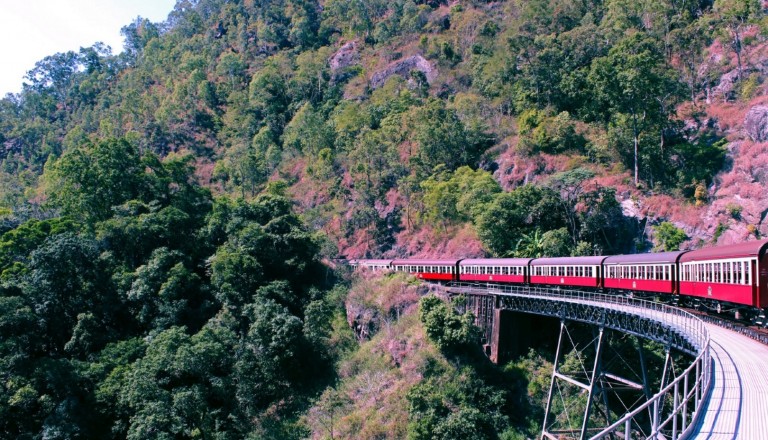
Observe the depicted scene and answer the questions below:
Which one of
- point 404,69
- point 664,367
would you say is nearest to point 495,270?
point 664,367

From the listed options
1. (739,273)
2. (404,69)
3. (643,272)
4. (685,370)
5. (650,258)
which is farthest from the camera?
(404,69)

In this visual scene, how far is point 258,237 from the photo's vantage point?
43312 millimetres

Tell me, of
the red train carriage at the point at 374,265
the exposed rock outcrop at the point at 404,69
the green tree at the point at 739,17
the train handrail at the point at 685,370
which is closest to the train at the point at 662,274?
the train handrail at the point at 685,370

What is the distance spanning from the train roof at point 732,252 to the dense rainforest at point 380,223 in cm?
1220

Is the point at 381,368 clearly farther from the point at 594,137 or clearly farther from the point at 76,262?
the point at 594,137

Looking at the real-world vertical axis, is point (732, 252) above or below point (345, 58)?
below

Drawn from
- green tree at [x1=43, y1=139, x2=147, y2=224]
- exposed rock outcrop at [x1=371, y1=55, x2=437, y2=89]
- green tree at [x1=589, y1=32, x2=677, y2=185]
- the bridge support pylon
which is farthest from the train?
exposed rock outcrop at [x1=371, y1=55, x2=437, y2=89]

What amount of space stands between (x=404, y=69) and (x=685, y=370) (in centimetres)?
7302

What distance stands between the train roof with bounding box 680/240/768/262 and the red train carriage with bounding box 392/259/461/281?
17581 mm

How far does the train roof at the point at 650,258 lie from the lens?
26.4 m

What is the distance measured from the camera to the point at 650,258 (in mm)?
27594

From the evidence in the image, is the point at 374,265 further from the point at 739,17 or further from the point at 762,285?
the point at 739,17

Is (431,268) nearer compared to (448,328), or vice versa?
(448,328)

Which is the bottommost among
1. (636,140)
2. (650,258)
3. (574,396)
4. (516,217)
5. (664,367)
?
(574,396)
